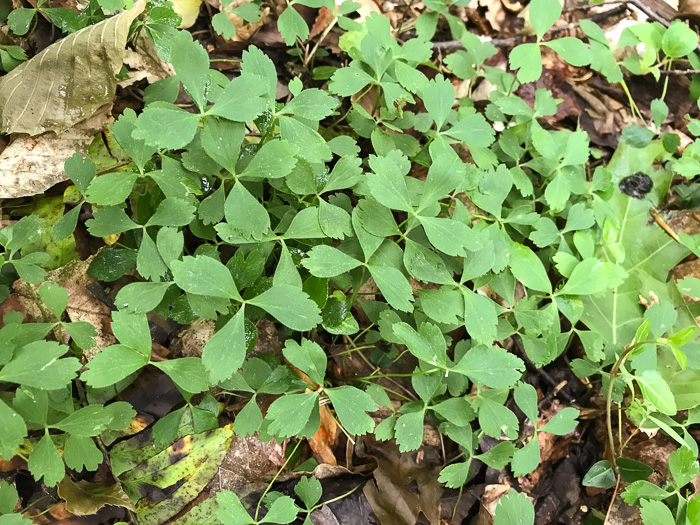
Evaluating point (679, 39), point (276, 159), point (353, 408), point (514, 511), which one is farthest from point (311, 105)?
point (679, 39)

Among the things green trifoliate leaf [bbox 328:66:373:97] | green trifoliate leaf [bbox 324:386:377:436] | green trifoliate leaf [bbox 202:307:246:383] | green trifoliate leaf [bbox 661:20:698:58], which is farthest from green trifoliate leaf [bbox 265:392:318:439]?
green trifoliate leaf [bbox 661:20:698:58]

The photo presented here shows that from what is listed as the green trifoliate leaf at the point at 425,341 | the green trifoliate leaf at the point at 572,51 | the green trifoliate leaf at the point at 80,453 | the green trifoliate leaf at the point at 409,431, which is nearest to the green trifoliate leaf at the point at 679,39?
the green trifoliate leaf at the point at 572,51

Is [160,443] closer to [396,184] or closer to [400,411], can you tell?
[400,411]

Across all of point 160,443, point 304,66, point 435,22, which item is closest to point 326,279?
point 160,443

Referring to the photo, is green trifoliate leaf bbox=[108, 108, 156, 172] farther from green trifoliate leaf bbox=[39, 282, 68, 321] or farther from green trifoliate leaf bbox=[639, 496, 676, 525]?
green trifoliate leaf bbox=[639, 496, 676, 525]

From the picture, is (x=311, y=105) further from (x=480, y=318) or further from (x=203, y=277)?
(x=480, y=318)

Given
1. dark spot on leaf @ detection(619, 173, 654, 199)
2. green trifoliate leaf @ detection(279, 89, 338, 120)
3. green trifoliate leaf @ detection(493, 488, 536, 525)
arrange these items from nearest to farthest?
green trifoliate leaf @ detection(279, 89, 338, 120) → green trifoliate leaf @ detection(493, 488, 536, 525) → dark spot on leaf @ detection(619, 173, 654, 199)
